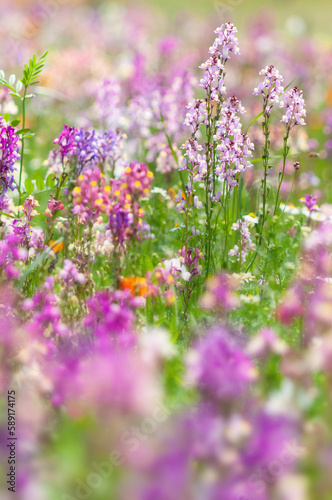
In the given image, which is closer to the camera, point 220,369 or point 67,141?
point 220,369

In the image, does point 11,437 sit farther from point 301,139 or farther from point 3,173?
point 301,139

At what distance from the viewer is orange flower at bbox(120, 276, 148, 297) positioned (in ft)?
9.14

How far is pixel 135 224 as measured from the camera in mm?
2902

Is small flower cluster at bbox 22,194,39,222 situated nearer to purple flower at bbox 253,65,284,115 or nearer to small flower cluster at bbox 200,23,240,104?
small flower cluster at bbox 200,23,240,104

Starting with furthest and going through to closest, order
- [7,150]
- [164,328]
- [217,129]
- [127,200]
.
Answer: [217,129], [7,150], [164,328], [127,200]

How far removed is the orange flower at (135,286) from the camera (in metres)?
2.79

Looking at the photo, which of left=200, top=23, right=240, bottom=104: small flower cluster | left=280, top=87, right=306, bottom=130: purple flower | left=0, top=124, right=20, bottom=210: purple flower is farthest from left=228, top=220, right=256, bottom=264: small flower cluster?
left=0, top=124, right=20, bottom=210: purple flower

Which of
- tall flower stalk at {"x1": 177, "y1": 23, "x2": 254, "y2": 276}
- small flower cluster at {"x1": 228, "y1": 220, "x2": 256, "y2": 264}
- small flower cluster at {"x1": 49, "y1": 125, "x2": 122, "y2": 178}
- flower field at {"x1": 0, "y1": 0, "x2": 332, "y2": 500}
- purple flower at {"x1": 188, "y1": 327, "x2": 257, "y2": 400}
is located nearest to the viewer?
flower field at {"x1": 0, "y1": 0, "x2": 332, "y2": 500}

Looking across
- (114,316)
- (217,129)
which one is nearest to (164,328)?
(114,316)

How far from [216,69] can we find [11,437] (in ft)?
7.15

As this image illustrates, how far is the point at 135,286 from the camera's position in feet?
Result: 9.21

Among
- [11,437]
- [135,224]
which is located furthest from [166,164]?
[11,437]

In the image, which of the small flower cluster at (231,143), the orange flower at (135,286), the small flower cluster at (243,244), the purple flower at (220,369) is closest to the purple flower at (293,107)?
the small flower cluster at (231,143)

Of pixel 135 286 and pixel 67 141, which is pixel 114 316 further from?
pixel 67 141
